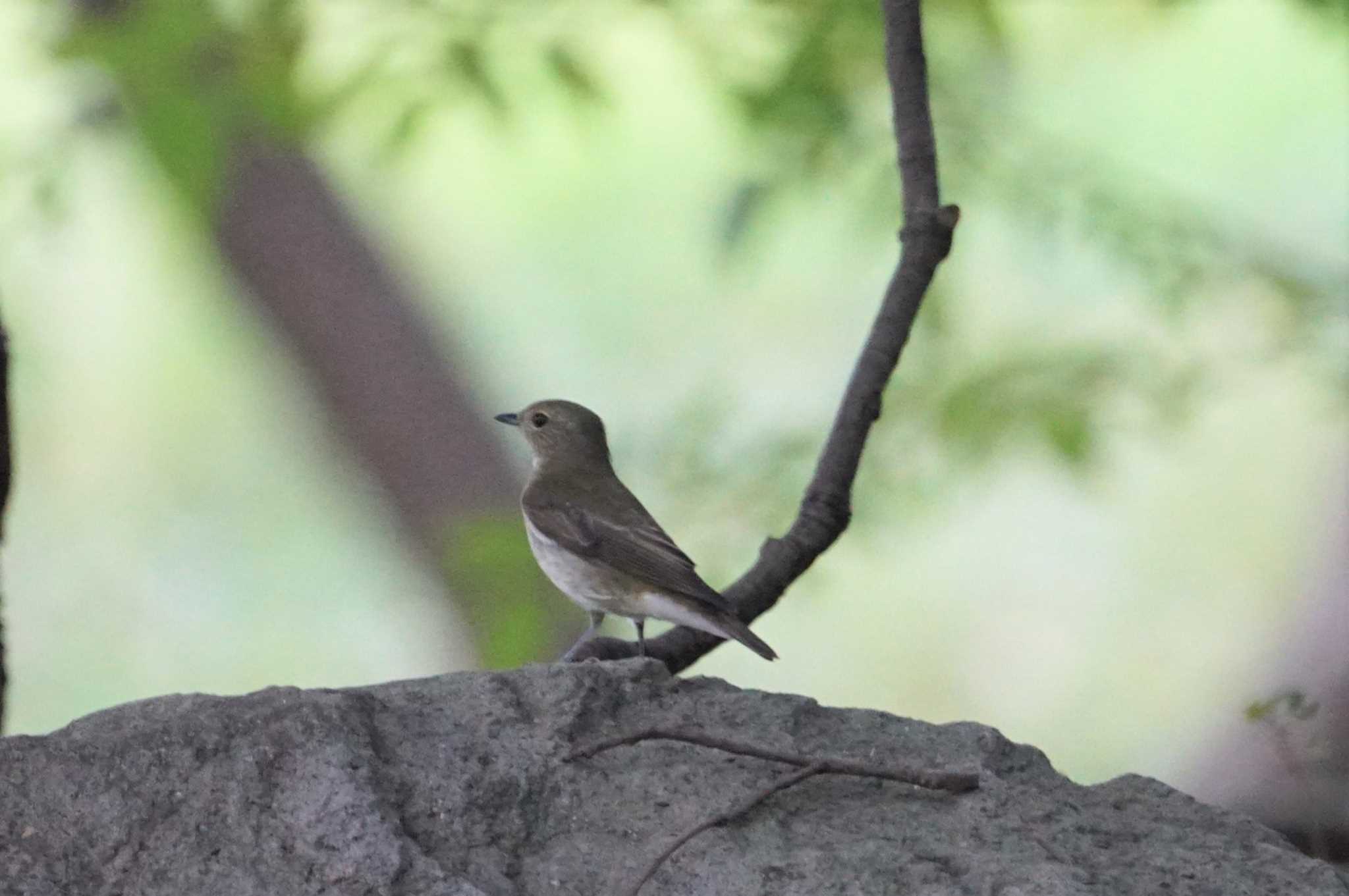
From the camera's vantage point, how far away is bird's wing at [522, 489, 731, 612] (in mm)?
3283

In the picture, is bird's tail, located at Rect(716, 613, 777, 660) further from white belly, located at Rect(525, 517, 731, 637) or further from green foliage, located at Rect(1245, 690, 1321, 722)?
green foliage, located at Rect(1245, 690, 1321, 722)

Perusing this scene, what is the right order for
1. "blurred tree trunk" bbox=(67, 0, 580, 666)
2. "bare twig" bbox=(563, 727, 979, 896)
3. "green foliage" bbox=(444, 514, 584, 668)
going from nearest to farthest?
"bare twig" bbox=(563, 727, 979, 896)
"green foliage" bbox=(444, 514, 584, 668)
"blurred tree trunk" bbox=(67, 0, 580, 666)

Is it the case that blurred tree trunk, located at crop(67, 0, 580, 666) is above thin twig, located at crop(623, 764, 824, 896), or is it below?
above

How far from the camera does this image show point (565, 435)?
13.5 feet

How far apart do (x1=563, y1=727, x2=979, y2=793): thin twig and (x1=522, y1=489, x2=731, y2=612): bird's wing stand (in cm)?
76

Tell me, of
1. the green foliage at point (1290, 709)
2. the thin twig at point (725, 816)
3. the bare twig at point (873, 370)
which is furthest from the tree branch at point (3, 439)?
the green foliage at point (1290, 709)

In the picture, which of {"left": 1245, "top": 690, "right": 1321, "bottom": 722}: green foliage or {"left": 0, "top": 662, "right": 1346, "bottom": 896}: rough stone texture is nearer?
{"left": 0, "top": 662, "right": 1346, "bottom": 896}: rough stone texture

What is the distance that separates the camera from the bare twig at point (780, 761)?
92.0 inches

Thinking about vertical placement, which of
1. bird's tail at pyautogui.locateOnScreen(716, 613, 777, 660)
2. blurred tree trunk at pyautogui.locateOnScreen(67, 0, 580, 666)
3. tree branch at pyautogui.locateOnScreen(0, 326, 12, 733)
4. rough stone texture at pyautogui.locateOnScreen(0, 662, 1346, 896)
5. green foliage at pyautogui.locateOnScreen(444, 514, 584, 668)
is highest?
blurred tree trunk at pyautogui.locateOnScreen(67, 0, 580, 666)

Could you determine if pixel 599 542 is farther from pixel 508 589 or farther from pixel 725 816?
pixel 725 816

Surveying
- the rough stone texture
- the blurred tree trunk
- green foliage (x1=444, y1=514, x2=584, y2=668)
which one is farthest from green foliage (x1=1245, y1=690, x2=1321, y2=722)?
the blurred tree trunk

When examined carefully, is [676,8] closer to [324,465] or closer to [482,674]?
[482,674]

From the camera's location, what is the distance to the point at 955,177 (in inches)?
199

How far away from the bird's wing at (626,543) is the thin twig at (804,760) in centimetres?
76
